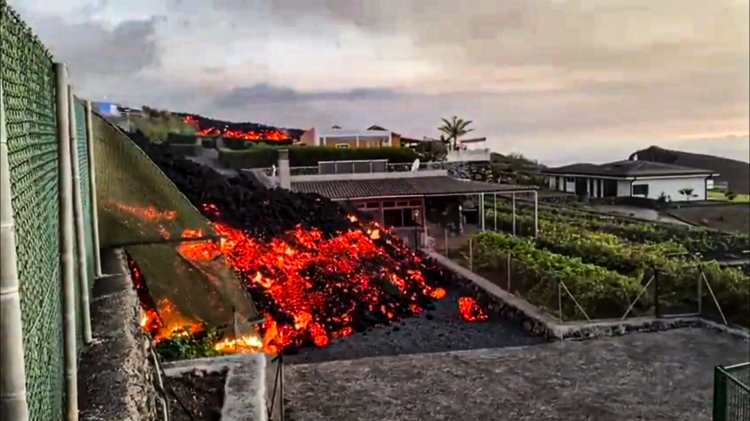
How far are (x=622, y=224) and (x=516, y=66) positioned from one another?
2174 mm

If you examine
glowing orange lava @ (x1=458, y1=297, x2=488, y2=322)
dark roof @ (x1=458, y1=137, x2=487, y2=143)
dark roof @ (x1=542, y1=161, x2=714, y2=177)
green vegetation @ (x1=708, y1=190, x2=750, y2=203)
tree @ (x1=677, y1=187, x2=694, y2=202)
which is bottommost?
glowing orange lava @ (x1=458, y1=297, x2=488, y2=322)

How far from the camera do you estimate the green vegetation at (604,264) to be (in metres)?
6.45

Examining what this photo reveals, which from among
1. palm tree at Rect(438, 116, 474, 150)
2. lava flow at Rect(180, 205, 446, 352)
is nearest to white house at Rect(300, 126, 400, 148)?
palm tree at Rect(438, 116, 474, 150)

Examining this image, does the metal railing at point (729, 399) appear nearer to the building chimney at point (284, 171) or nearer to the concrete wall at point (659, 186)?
the concrete wall at point (659, 186)

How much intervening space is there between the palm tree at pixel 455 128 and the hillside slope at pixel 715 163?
7.03 ft

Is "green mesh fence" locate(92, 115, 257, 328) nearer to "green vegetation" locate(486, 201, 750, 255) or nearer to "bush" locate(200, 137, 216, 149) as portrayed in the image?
"bush" locate(200, 137, 216, 149)

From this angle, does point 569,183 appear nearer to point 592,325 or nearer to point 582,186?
point 582,186

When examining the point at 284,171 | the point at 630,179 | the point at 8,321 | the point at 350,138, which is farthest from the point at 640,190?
the point at 8,321

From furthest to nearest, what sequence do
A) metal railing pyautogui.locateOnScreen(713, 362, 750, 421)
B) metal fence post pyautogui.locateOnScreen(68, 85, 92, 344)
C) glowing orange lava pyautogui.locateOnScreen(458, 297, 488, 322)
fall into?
glowing orange lava pyautogui.locateOnScreen(458, 297, 488, 322) → metal railing pyautogui.locateOnScreen(713, 362, 750, 421) → metal fence post pyautogui.locateOnScreen(68, 85, 92, 344)

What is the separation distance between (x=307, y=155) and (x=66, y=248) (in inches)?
390

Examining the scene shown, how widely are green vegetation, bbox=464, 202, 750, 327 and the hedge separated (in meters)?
2.98

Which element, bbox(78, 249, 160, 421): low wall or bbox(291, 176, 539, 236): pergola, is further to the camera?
bbox(291, 176, 539, 236): pergola

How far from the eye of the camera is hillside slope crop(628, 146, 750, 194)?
8.00 metres

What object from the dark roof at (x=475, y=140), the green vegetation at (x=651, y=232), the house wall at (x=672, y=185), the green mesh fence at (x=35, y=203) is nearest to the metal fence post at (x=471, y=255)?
the green vegetation at (x=651, y=232)
